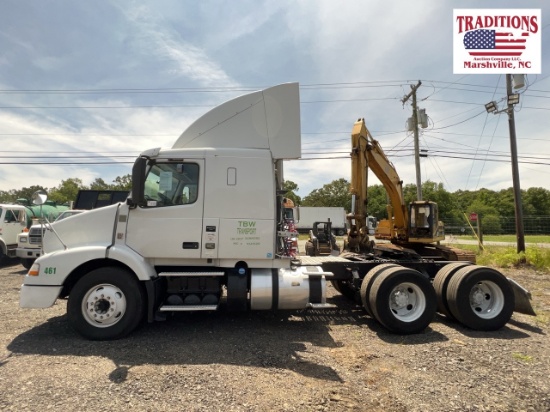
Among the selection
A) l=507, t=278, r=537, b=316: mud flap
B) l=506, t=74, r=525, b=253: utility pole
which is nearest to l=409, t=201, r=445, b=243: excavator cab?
l=507, t=278, r=537, b=316: mud flap

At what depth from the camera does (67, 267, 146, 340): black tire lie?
4.70 metres

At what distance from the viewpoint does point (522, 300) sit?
5.60 meters

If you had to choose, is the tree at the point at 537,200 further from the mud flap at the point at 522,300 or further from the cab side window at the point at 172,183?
the cab side window at the point at 172,183

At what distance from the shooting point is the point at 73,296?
4684 millimetres

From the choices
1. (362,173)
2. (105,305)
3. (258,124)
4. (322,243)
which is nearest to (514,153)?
(322,243)

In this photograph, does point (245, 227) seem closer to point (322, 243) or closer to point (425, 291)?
point (425, 291)

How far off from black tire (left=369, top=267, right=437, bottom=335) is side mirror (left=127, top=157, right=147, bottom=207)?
3.93 metres

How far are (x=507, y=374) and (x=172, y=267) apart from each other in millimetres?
4714

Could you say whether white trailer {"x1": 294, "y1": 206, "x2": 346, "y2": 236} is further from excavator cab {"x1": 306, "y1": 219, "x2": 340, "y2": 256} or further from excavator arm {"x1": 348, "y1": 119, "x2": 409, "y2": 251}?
excavator arm {"x1": 348, "y1": 119, "x2": 409, "y2": 251}

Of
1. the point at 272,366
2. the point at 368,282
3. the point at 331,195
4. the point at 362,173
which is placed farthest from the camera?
the point at 331,195

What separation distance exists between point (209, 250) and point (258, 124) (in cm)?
219

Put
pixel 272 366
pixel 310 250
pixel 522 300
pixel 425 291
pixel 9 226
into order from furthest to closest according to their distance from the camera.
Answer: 1. pixel 310 250
2. pixel 9 226
3. pixel 522 300
4. pixel 425 291
5. pixel 272 366

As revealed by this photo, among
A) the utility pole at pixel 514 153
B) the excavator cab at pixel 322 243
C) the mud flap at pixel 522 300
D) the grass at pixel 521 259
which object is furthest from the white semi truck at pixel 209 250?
the utility pole at pixel 514 153

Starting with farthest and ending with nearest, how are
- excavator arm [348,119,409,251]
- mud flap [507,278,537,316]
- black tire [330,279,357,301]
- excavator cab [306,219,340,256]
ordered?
excavator cab [306,219,340,256]
excavator arm [348,119,409,251]
black tire [330,279,357,301]
mud flap [507,278,537,316]
